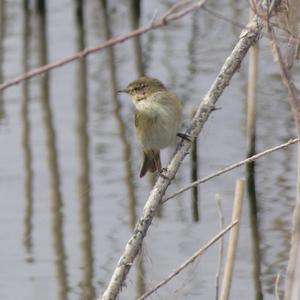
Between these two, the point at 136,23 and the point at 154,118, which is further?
the point at 136,23

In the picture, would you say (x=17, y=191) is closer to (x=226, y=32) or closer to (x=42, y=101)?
(x=42, y=101)

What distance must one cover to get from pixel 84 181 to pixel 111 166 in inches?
14.4

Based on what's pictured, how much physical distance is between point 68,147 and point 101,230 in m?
1.61

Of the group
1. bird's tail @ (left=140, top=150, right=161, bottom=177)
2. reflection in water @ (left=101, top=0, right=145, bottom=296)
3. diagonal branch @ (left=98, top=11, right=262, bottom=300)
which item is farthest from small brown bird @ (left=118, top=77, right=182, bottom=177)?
diagonal branch @ (left=98, top=11, right=262, bottom=300)

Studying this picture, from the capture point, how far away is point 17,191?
8398mm

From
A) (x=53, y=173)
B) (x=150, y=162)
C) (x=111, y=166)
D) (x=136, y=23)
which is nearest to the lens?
(x=150, y=162)

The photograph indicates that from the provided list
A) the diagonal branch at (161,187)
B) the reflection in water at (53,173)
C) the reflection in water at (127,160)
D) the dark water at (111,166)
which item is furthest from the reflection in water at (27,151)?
the diagonal branch at (161,187)

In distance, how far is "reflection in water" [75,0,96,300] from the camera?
7.17m

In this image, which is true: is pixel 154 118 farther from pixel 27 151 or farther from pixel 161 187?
pixel 27 151

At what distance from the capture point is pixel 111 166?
29.0 ft

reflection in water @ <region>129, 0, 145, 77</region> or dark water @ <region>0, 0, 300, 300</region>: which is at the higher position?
reflection in water @ <region>129, 0, 145, 77</region>

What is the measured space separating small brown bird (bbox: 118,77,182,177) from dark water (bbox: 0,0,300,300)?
0.59 metres

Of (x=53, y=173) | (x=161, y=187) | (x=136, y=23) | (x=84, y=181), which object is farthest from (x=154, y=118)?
(x=136, y=23)

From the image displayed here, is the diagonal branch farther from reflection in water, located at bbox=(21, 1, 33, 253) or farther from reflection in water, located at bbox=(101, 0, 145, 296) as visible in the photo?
reflection in water, located at bbox=(21, 1, 33, 253)
